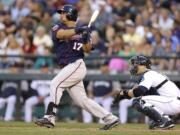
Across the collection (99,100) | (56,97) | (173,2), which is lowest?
(99,100)

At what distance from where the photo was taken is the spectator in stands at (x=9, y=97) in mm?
17031

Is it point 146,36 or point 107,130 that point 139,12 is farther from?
point 107,130

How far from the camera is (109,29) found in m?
18.2

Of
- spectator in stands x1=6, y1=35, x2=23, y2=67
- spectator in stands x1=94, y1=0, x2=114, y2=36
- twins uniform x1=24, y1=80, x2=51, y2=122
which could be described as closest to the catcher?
twins uniform x1=24, y1=80, x2=51, y2=122

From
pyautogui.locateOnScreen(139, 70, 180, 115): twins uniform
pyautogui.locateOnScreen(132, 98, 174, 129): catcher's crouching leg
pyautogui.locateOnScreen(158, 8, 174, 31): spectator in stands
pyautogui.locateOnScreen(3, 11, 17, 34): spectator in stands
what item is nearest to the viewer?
pyautogui.locateOnScreen(132, 98, 174, 129): catcher's crouching leg

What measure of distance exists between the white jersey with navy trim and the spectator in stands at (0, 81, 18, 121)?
6587 millimetres

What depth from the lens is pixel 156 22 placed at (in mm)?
18719

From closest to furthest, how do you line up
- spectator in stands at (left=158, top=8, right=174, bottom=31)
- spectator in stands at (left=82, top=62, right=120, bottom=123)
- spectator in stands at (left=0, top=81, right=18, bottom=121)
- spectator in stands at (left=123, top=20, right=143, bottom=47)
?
spectator in stands at (left=82, top=62, right=120, bottom=123), spectator in stands at (left=0, top=81, right=18, bottom=121), spectator in stands at (left=123, top=20, right=143, bottom=47), spectator in stands at (left=158, top=8, right=174, bottom=31)

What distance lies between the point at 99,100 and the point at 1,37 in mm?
3308

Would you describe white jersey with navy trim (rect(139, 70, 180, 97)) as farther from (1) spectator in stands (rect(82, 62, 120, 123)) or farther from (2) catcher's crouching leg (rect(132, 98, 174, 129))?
(1) spectator in stands (rect(82, 62, 120, 123))

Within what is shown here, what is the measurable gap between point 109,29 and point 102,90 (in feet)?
6.57

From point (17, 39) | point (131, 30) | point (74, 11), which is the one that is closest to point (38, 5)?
point (17, 39)

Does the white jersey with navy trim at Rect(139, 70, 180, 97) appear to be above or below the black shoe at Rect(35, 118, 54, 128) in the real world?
above

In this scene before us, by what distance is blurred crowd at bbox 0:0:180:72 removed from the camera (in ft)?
57.2
